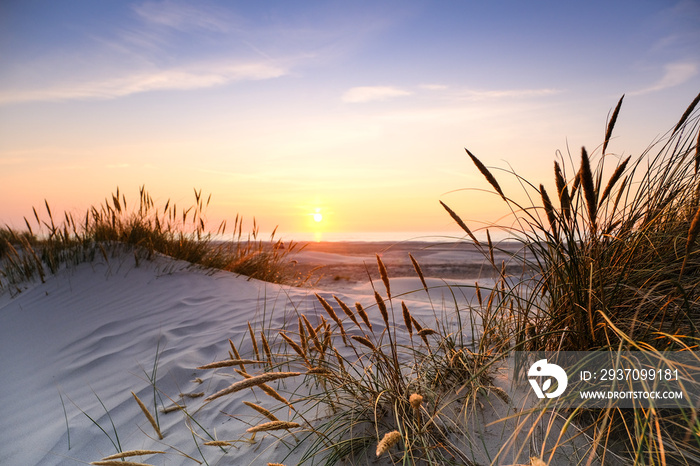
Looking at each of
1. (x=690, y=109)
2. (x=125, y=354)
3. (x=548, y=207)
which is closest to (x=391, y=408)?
(x=548, y=207)

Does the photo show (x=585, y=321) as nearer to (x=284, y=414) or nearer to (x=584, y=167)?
(x=584, y=167)

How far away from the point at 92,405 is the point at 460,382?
7.22 ft

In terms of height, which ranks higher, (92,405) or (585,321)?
(585,321)

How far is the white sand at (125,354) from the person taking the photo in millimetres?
1953

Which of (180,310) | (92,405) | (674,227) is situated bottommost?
(92,405)

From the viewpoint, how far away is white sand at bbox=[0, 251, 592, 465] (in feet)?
6.41

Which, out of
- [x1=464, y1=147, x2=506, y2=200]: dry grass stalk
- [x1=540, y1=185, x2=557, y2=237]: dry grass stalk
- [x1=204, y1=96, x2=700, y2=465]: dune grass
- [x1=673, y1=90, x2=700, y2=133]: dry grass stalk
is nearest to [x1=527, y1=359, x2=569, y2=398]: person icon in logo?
[x1=204, y1=96, x2=700, y2=465]: dune grass

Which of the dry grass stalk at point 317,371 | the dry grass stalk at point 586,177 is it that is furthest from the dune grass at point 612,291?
the dry grass stalk at point 317,371

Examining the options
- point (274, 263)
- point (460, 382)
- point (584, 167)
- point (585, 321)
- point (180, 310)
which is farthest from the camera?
point (274, 263)

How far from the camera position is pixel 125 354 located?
10.4 ft

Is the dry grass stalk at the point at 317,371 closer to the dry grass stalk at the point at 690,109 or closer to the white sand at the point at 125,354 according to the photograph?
the white sand at the point at 125,354

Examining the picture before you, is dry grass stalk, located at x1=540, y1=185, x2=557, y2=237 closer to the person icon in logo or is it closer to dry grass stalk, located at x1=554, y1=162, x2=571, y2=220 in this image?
dry grass stalk, located at x1=554, y1=162, x2=571, y2=220

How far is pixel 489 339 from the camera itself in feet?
6.37

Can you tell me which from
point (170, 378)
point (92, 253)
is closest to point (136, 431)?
point (170, 378)
